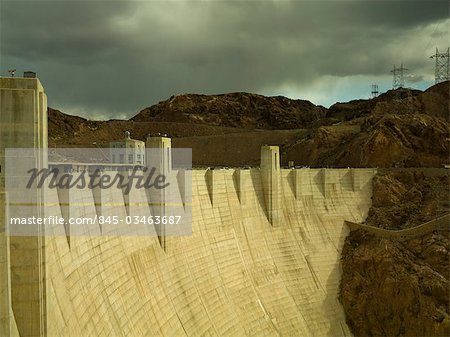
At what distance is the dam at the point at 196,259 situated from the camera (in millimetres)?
9484

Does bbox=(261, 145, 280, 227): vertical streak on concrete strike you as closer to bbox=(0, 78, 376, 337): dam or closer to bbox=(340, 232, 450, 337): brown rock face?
bbox=(0, 78, 376, 337): dam

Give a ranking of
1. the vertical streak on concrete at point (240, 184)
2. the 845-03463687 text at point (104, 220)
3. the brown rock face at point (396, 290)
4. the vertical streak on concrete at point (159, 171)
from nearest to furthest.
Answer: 1. the 845-03463687 text at point (104, 220)
2. the vertical streak on concrete at point (159, 171)
3. the brown rock face at point (396, 290)
4. the vertical streak on concrete at point (240, 184)

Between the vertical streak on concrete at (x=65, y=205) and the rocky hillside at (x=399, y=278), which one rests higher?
the vertical streak on concrete at (x=65, y=205)

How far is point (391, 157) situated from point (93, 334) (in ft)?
104

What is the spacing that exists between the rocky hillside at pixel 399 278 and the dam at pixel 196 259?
41.2 inches

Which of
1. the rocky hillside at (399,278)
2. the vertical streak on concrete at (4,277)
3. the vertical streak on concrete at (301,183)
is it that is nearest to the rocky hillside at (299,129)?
the rocky hillside at (399,278)

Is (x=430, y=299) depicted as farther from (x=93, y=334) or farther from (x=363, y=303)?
(x=93, y=334)

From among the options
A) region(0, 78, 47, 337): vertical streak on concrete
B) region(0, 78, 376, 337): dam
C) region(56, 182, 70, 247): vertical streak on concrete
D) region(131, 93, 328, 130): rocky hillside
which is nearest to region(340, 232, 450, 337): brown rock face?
region(0, 78, 376, 337): dam

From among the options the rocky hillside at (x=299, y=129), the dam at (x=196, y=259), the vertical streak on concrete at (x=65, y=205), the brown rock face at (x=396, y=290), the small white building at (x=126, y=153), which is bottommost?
the brown rock face at (x=396, y=290)

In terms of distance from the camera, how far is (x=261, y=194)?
91.2 ft

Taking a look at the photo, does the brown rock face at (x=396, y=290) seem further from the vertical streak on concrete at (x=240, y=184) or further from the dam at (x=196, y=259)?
the vertical streak on concrete at (x=240, y=184)

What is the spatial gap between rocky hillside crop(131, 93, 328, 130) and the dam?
7292cm

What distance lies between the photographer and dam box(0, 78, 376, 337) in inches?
373

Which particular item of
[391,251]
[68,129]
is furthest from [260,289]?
[68,129]
